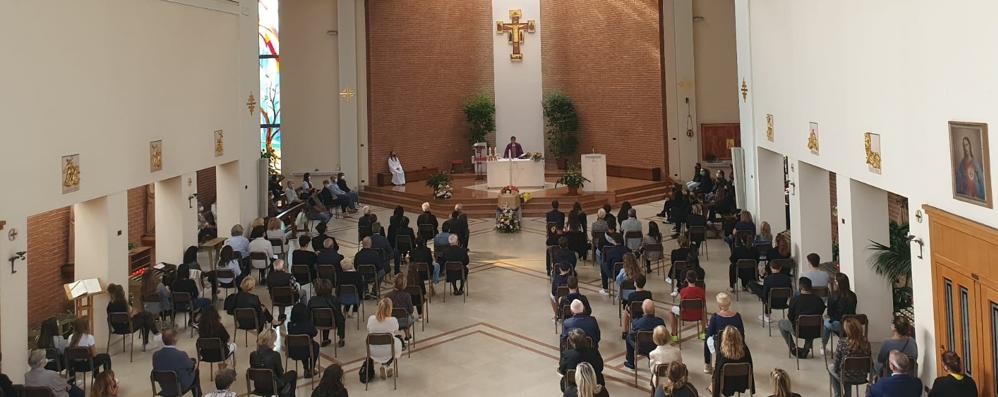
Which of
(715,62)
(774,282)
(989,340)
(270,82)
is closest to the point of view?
(989,340)

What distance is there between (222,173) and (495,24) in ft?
41.9

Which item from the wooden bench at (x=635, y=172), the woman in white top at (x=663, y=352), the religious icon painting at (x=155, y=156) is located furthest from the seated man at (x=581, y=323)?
the wooden bench at (x=635, y=172)

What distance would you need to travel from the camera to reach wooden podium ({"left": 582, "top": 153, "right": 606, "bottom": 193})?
78.4 ft

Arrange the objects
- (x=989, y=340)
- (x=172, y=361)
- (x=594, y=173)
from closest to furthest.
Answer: (x=989, y=340) < (x=172, y=361) < (x=594, y=173)

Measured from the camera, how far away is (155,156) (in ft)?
46.5

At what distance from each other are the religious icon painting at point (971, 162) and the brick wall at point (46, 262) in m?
12.2

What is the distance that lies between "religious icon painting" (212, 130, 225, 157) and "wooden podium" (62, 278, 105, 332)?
18.2ft

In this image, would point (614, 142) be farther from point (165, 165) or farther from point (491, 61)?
point (165, 165)

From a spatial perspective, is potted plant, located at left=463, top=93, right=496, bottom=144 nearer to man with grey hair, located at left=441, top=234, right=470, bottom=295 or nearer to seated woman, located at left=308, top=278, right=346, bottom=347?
man with grey hair, located at left=441, top=234, right=470, bottom=295

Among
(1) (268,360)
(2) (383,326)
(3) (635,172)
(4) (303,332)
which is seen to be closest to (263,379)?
(1) (268,360)

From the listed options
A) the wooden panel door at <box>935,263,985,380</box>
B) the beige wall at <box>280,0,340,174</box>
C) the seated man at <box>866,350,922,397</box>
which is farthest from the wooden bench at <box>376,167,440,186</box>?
the seated man at <box>866,350,922,397</box>

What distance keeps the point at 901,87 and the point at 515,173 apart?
51.8 ft

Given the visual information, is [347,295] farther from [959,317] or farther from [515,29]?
[515,29]

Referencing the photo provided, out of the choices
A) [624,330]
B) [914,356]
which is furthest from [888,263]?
[624,330]
